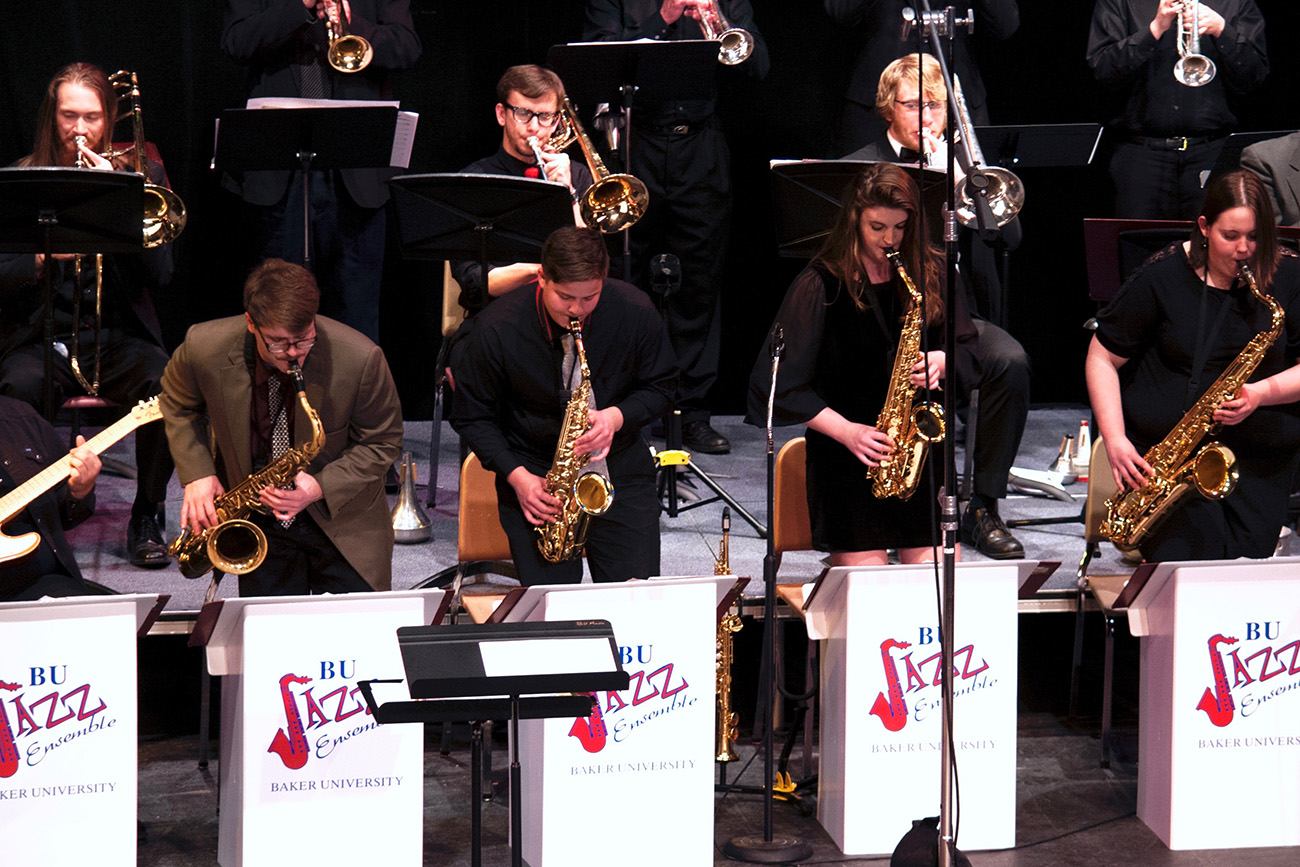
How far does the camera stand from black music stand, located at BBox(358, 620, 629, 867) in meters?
2.99

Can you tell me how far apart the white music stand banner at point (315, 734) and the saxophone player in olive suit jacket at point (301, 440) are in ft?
1.49

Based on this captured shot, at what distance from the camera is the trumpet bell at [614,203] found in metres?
5.88

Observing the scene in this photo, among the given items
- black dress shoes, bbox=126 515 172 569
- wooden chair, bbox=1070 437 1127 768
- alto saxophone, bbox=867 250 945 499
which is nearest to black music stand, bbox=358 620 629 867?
alto saxophone, bbox=867 250 945 499

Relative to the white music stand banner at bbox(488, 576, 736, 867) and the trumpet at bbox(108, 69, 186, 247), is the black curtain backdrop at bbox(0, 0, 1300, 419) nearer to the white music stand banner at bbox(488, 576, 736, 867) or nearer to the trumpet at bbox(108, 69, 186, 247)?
the trumpet at bbox(108, 69, 186, 247)

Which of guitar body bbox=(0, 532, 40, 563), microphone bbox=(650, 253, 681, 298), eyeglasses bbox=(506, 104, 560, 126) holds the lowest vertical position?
guitar body bbox=(0, 532, 40, 563)

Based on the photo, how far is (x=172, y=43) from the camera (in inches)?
290

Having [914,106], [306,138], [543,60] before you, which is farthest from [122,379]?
[914,106]

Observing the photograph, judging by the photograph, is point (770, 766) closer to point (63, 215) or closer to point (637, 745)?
point (637, 745)

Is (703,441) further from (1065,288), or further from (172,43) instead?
(172,43)

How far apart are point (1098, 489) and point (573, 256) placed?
1955 mm

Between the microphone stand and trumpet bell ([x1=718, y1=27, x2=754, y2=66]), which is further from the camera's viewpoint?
trumpet bell ([x1=718, y1=27, x2=754, y2=66])

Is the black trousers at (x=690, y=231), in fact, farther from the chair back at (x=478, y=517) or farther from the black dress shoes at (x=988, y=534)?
the chair back at (x=478, y=517)

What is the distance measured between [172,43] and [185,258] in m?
1.02

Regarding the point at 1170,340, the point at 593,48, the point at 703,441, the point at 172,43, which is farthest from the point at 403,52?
the point at 1170,340
